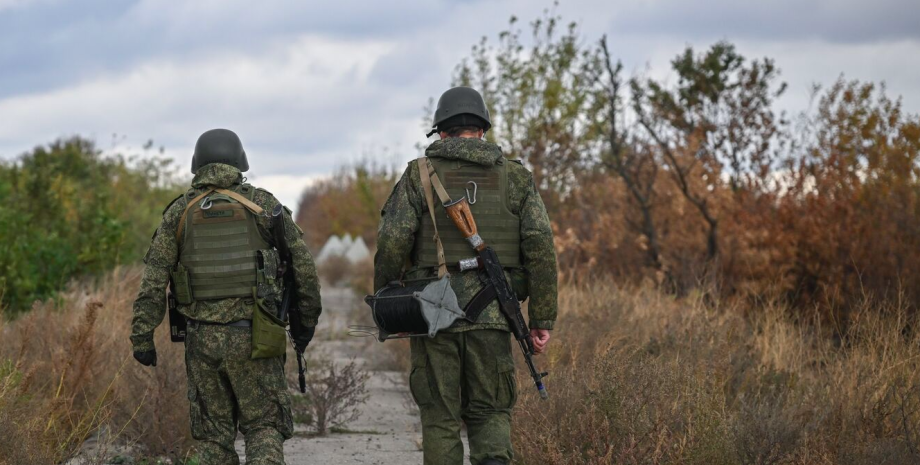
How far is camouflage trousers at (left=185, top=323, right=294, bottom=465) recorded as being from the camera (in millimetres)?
4883

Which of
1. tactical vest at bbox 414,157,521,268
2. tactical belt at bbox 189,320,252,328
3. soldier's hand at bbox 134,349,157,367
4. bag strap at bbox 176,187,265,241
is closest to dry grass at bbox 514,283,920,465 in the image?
tactical vest at bbox 414,157,521,268

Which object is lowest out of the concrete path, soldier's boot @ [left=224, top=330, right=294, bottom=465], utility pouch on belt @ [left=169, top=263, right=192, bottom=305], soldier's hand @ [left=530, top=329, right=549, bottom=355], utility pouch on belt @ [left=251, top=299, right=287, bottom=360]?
the concrete path

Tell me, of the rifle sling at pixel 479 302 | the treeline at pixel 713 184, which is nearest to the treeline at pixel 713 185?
the treeline at pixel 713 184

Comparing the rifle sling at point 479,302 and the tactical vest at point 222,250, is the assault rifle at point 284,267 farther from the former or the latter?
the rifle sling at point 479,302

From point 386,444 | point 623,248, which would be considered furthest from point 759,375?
point 623,248

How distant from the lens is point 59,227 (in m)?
13.3

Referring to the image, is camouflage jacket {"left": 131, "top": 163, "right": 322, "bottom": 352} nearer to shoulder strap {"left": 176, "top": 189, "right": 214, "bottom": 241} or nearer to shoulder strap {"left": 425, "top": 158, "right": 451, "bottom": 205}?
shoulder strap {"left": 176, "top": 189, "right": 214, "bottom": 241}

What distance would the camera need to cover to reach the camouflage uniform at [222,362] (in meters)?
4.89

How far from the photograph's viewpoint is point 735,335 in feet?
26.9

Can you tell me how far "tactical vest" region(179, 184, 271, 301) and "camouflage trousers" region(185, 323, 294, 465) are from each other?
0.63 ft

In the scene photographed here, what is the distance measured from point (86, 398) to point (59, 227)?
7.82 metres

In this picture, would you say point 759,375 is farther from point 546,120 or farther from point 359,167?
point 359,167

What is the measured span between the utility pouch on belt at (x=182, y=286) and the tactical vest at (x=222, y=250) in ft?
0.09

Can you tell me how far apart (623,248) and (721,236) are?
1.61 m
